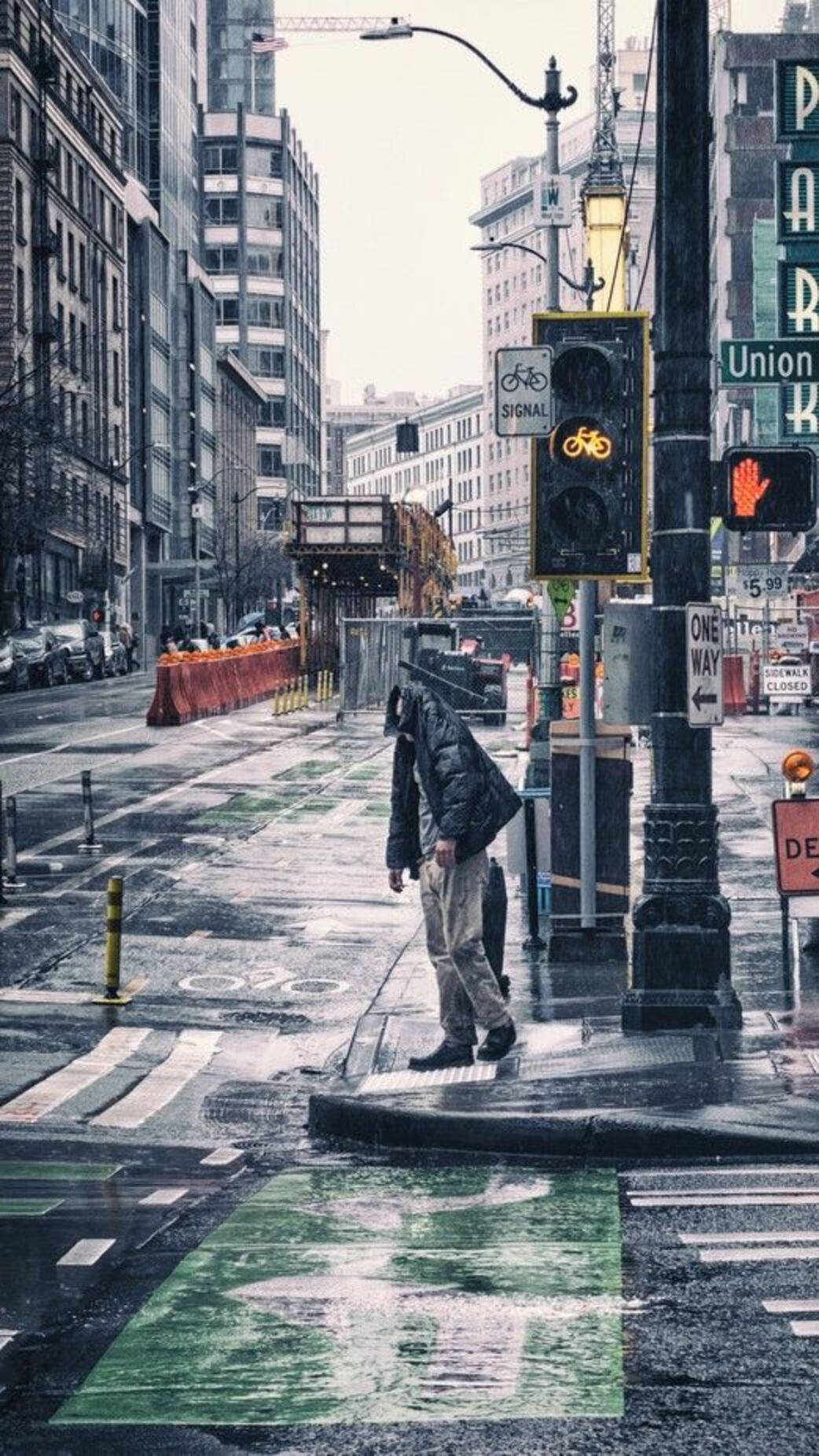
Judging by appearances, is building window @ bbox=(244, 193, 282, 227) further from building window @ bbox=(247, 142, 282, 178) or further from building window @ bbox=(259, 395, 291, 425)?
building window @ bbox=(259, 395, 291, 425)

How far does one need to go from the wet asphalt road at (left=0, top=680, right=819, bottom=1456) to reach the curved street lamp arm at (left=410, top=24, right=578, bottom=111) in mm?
16448

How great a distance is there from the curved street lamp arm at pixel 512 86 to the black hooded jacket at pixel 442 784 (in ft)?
63.6

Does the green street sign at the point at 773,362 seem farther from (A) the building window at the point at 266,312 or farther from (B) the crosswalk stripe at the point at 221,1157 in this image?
(A) the building window at the point at 266,312

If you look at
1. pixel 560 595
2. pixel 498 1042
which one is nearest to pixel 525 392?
pixel 498 1042

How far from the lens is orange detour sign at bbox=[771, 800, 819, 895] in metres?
14.3

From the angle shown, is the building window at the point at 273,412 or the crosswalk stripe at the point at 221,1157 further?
the building window at the point at 273,412

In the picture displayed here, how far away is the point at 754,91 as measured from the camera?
12362 centimetres

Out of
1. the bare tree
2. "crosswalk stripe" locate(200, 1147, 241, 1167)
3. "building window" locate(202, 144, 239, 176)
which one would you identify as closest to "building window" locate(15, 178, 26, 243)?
the bare tree

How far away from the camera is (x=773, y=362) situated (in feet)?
47.3

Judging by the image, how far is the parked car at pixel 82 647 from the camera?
68625mm

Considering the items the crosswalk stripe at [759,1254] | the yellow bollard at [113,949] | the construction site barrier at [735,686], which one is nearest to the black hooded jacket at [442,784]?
the yellow bollard at [113,949]

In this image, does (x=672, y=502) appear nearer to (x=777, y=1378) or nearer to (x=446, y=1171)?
(x=446, y=1171)

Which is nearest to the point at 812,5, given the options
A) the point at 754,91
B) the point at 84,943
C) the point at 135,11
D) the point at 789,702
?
the point at 754,91

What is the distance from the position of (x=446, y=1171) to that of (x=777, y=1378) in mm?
3642
